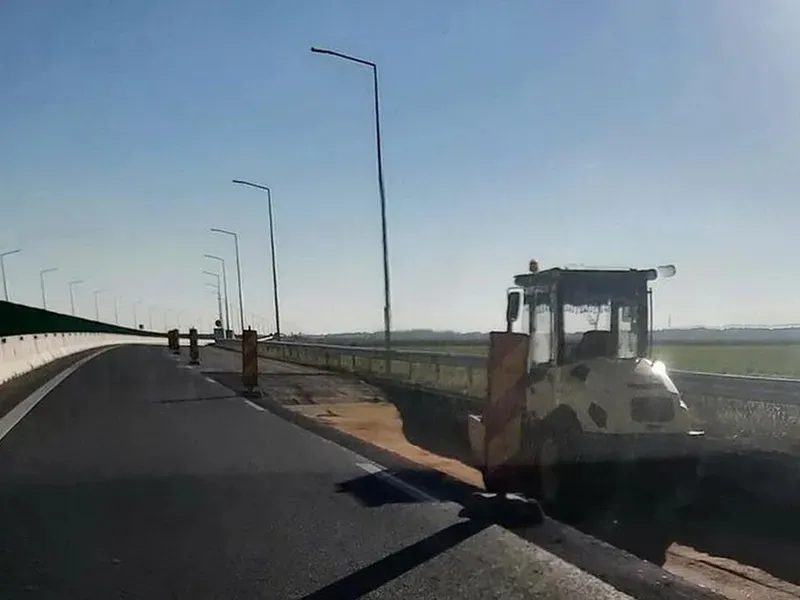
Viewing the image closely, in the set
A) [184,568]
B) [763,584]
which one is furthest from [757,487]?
[184,568]

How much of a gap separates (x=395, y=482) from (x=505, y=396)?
176 cm

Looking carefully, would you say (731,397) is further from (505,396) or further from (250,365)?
(250,365)

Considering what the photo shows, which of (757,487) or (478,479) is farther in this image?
(478,479)

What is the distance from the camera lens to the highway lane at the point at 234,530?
748 cm

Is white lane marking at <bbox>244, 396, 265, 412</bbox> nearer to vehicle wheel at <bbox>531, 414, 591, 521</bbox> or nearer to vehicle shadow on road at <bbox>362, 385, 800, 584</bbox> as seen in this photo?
vehicle wheel at <bbox>531, 414, 591, 521</bbox>

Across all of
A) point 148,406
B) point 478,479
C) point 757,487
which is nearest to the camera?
point 757,487

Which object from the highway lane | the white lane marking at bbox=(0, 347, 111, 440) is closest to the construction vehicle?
the highway lane

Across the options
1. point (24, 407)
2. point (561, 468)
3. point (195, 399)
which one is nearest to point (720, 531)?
point (561, 468)

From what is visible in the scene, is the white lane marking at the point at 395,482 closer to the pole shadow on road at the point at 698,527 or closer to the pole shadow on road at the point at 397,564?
the pole shadow on road at the point at 698,527

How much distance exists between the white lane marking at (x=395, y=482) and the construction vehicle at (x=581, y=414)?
26.2 inches

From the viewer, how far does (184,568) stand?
313 inches

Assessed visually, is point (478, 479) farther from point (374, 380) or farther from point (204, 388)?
point (374, 380)

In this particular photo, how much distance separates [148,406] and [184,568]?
47.6 ft

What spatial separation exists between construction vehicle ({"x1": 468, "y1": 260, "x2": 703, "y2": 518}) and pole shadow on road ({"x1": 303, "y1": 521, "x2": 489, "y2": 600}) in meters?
1.65
